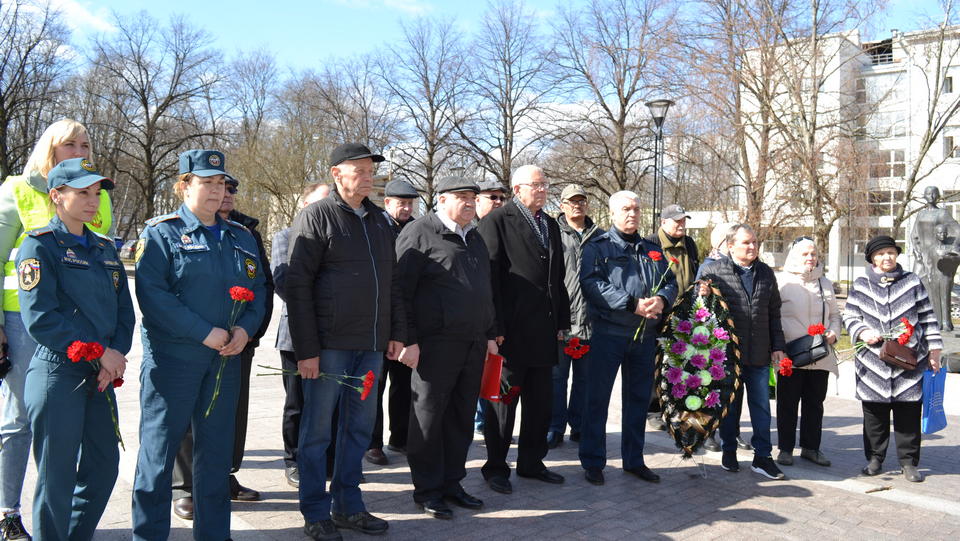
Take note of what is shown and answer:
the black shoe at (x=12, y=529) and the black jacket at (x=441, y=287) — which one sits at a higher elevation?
the black jacket at (x=441, y=287)

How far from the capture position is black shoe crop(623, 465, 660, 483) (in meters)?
5.48

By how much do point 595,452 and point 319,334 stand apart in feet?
8.17

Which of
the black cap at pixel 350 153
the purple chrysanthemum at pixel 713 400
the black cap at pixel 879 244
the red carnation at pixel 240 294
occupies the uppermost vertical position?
the black cap at pixel 350 153

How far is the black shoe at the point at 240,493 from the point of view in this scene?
468 centimetres

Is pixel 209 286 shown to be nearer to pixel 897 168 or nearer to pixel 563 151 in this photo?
pixel 563 151

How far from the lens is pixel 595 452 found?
5469 millimetres

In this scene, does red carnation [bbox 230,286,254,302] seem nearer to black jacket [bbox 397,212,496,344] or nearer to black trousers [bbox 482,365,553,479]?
black jacket [bbox 397,212,496,344]

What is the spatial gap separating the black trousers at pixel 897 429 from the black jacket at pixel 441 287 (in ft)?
11.5

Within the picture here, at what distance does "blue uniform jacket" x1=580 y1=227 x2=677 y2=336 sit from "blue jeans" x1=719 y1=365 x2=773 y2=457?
43.2 inches

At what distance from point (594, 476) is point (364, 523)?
196 centimetres

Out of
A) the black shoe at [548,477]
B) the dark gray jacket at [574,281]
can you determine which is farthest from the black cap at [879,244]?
the black shoe at [548,477]

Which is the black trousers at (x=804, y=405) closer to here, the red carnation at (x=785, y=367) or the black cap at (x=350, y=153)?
the red carnation at (x=785, y=367)

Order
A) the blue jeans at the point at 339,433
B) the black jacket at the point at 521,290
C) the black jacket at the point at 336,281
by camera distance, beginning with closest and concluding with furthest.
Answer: the black jacket at the point at 336,281 → the blue jeans at the point at 339,433 → the black jacket at the point at 521,290

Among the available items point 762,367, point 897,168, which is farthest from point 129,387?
point 897,168
